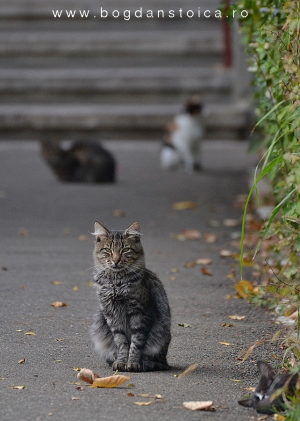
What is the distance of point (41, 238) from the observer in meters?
8.73

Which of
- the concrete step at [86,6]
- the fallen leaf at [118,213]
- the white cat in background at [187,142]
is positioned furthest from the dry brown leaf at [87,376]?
the concrete step at [86,6]

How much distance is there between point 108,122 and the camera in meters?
17.6

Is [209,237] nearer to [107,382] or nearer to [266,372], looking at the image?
[107,382]

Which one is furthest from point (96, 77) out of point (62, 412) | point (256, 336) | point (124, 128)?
point (62, 412)

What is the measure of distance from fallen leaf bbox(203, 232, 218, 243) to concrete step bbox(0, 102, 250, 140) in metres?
8.54

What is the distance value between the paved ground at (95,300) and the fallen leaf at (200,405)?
35mm

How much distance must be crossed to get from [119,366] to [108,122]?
Answer: 43.7 ft

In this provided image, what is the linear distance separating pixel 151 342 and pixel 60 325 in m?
1.12

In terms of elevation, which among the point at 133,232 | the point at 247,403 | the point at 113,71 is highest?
the point at 113,71

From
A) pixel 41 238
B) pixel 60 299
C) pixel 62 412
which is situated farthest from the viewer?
pixel 41 238

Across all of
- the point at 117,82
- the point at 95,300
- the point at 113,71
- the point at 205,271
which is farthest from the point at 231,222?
the point at 113,71

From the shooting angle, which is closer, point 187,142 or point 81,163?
point 81,163

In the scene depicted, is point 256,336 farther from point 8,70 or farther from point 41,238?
point 8,70

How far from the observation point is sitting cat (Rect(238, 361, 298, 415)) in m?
3.77
